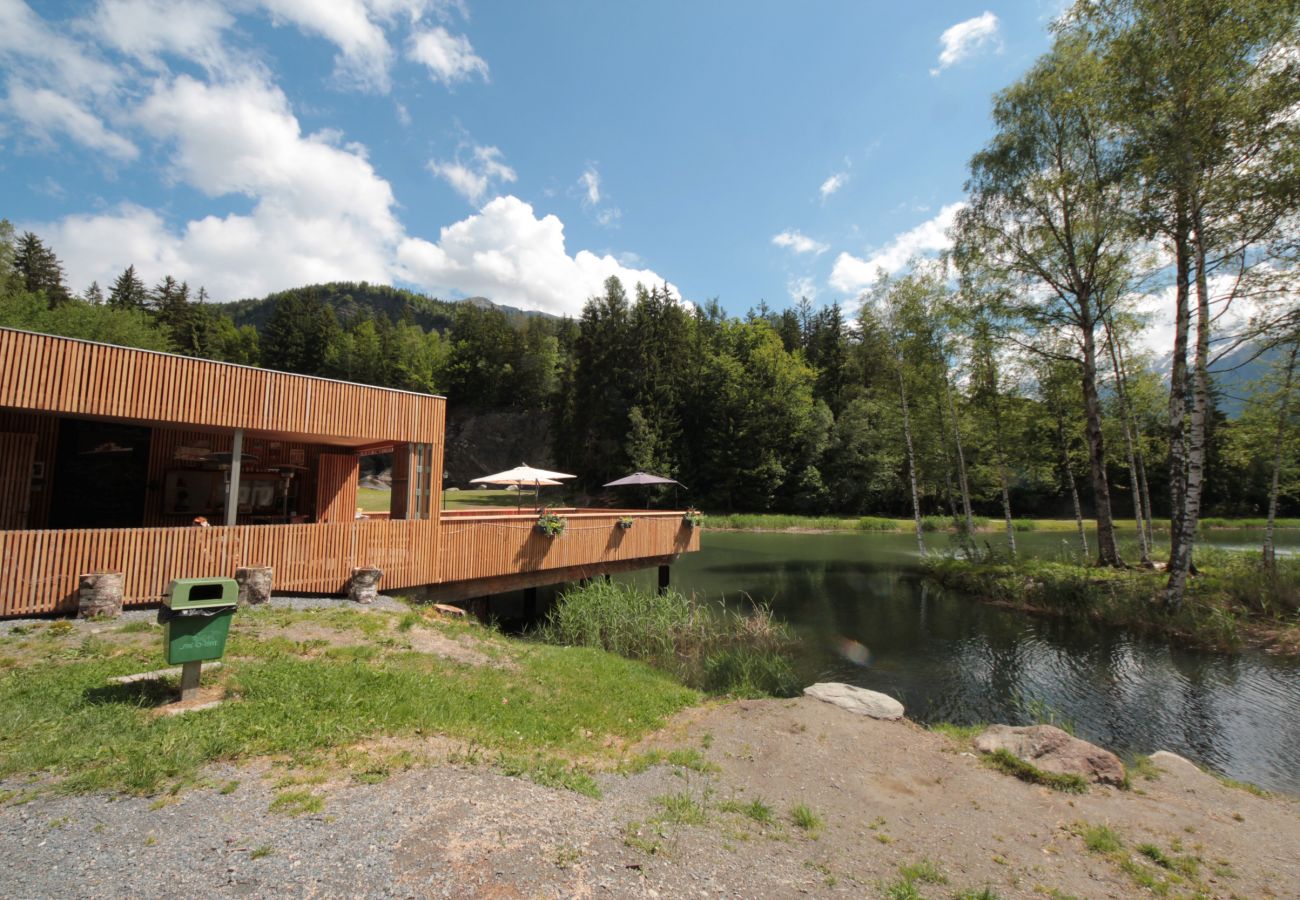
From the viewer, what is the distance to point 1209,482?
46.0 meters

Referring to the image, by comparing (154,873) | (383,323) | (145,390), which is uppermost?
(383,323)

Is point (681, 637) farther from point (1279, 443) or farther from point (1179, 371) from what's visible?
point (1279, 443)

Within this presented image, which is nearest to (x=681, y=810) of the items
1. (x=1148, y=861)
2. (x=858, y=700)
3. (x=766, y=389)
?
(x=1148, y=861)

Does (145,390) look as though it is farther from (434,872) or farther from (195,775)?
(434,872)

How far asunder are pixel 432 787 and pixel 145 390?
26.7 ft

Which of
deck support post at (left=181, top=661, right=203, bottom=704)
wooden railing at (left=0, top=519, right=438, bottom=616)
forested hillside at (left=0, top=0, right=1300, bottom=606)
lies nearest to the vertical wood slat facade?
wooden railing at (left=0, top=519, right=438, bottom=616)

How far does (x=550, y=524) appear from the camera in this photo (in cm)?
1302

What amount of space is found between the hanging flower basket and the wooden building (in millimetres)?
264

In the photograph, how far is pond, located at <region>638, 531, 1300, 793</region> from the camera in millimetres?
8211

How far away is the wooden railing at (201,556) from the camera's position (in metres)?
7.65

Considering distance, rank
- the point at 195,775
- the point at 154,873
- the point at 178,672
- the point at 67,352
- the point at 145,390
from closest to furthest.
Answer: the point at 154,873 < the point at 195,775 < the point at 178,672 < the point at 67,352 < the point at 145,390

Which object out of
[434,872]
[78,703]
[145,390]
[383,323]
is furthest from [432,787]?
[383,323]

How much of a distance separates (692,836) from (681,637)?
8.24 meters

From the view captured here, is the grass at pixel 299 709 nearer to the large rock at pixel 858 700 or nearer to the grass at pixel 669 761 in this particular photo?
the grass at pixel 669 761
